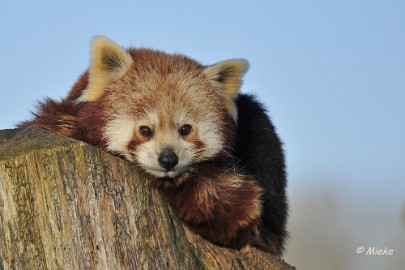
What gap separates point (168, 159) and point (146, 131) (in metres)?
0.36

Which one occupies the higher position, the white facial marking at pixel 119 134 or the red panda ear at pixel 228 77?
the red panda ear at pixel 228 77

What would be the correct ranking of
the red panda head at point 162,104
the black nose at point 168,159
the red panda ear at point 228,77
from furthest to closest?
the red panda ear at point 228,77
the red panda head at point 162,104
the black nose at point 168,159

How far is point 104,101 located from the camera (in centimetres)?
436

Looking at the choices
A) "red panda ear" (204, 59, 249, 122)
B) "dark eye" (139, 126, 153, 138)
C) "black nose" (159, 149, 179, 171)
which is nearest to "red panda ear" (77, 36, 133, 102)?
"dark eye" (139, 126, 153, 138)

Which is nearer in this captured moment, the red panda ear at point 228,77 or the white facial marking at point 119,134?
the white facial marking at point 119,134

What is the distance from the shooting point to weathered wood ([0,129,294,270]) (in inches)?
125

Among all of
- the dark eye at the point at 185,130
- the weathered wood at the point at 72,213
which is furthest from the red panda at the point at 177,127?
the weathered wood at the point at 72,213

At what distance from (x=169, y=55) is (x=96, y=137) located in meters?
0.96

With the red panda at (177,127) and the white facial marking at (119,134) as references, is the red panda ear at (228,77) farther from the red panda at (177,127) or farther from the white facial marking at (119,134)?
the white facial marking at (119,134)

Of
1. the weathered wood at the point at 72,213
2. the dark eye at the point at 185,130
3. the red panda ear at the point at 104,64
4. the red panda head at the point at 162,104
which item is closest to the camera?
the weathered wood at the point at 72,213

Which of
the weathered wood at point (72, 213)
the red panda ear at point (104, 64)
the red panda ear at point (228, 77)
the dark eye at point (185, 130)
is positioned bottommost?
the weathered wood at point (72, 213)

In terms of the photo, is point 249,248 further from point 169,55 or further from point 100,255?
point 169,55

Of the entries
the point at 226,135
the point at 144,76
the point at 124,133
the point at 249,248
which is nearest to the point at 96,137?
the point at 124,133

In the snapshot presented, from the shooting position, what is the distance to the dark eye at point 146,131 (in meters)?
4.14
